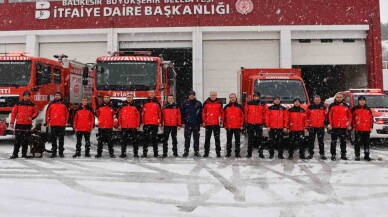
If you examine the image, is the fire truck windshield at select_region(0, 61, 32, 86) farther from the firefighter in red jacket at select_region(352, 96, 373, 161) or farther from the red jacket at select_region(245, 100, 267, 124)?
the firefighter in red jacket at select_region(352, 96, 373, 161)

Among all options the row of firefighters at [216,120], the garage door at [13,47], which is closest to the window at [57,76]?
the row of firefighters at [216,120]

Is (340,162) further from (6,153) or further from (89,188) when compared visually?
(6,153)

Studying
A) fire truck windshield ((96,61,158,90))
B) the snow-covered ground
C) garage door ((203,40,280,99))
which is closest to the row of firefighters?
the snow-covered ground

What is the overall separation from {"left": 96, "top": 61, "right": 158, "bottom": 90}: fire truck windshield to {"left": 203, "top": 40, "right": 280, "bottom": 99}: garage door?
11681 mm

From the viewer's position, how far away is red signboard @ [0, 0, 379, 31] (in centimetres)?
2316

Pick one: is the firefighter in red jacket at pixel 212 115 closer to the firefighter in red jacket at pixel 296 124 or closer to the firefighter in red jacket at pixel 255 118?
the firefighter in red jacket at pixel 255 118

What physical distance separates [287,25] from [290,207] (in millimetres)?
19140

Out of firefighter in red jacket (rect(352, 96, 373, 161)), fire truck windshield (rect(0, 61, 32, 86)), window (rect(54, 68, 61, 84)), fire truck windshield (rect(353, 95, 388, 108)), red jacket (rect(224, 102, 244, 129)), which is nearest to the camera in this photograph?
firefighter in red jacket (rect(352, 96, 373, 161))

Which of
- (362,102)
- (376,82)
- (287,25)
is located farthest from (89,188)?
(376,82)

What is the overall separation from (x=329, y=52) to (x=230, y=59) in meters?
5.76

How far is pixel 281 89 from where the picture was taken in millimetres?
12023

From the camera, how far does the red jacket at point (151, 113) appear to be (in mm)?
10180

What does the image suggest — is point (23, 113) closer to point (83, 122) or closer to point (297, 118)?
point (83, 122)

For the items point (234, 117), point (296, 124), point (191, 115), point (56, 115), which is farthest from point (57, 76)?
point (296, 124)
